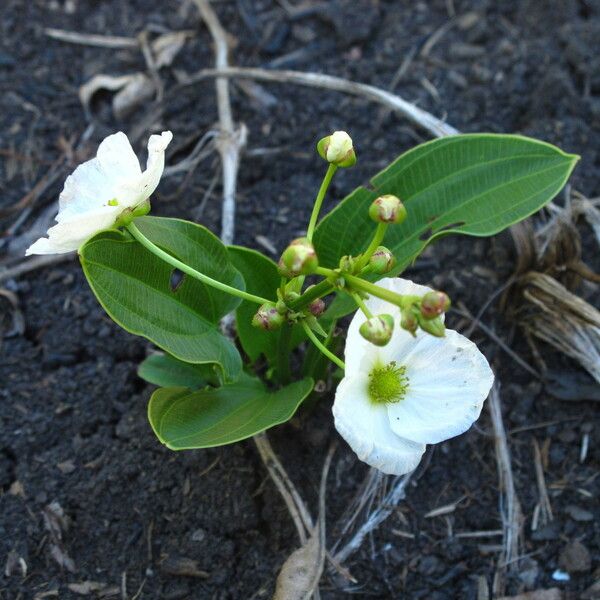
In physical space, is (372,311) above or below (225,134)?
above

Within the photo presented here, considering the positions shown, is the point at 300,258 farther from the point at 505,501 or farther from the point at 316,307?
the point at 505,501

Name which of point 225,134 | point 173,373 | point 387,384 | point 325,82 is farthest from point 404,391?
point 325,82

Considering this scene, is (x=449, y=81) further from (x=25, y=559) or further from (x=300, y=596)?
(x=25, y=559)

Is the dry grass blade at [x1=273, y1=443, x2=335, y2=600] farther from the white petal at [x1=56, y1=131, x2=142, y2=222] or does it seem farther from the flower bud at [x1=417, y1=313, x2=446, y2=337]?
the white petal at [x1=56, y1=131, x2=142, y2=222]

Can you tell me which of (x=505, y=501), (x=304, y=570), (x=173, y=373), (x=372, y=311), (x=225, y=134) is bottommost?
(x=505, y=501)

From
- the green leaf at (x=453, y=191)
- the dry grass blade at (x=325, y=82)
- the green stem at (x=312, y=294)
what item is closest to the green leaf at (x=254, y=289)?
the green leaf at (x=453, y=191)

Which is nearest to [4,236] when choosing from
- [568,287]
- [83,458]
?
[83,458]
